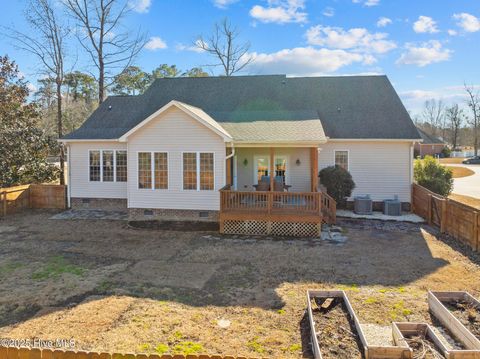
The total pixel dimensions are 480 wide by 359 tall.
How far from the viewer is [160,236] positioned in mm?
12719

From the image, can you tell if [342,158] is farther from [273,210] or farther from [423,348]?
[423,348]

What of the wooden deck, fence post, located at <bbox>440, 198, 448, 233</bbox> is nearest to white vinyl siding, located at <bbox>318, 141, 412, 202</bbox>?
fence post, located at <bbox>440, 198, 448, 233</bbox>

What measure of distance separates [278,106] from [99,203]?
10.5 meters

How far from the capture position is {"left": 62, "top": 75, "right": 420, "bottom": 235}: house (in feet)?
42.4

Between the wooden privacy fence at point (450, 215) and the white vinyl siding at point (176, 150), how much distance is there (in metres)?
8.20

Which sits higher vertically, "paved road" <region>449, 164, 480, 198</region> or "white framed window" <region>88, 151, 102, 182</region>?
"white framed window" <region>88, 151, 102, 182</region>

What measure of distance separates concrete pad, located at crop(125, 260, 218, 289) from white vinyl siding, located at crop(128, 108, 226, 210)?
4.09 meters

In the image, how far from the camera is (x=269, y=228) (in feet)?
42.2

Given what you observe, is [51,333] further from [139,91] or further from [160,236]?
[139,91]

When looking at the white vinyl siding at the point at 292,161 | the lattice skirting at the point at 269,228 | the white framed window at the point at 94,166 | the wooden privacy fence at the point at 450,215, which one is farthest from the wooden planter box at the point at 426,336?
the white framed window at the point at 94,166

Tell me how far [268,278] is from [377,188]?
32.6 ft

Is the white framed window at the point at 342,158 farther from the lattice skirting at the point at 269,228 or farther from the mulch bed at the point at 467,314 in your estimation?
the mulch bed at the point at 467,314

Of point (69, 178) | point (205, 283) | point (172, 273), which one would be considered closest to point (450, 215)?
point (205, 283)

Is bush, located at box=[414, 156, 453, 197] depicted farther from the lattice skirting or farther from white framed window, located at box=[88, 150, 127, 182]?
white framed window, located at box=[88, 150, 127, 182]
